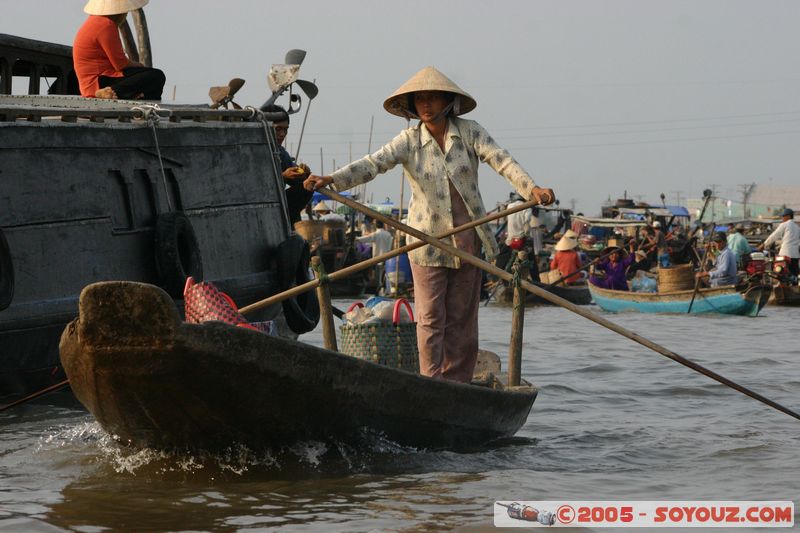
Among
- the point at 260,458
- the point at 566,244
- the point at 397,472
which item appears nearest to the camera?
the point at 260,458

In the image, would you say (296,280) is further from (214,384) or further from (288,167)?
(214,384)

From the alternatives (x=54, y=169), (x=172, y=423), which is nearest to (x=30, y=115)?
(x=54, y=169)

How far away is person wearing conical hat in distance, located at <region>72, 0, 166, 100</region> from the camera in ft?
27.9

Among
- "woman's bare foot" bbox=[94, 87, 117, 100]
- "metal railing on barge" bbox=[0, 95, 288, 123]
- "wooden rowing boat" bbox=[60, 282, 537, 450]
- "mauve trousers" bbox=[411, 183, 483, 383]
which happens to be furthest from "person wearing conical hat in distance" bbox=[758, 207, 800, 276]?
"wooden rowing boat" bbox=[60, 282, 537, 450]

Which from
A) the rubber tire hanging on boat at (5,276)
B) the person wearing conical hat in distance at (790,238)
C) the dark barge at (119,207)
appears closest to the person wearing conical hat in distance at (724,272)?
the person wearing conical hat in distance at (790,238)

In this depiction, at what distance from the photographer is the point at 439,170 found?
20.8 ft

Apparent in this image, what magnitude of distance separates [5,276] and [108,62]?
2327 millimetres

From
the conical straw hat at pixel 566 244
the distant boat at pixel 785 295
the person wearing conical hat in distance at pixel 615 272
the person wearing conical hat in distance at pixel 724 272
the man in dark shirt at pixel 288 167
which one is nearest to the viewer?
the man in dark shirt at pixel 288 167

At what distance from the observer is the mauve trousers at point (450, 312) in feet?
20.9

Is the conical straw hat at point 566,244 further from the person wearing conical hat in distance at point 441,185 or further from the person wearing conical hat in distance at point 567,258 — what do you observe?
the person wearing conical hat in distance at point 441,185

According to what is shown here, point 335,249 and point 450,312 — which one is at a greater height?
point 450,312

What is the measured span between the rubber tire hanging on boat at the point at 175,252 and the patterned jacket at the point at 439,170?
2.00m

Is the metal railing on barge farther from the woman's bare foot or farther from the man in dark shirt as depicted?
the man in dark shirt

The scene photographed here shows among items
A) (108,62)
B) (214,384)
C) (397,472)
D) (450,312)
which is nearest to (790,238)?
(108,62)
